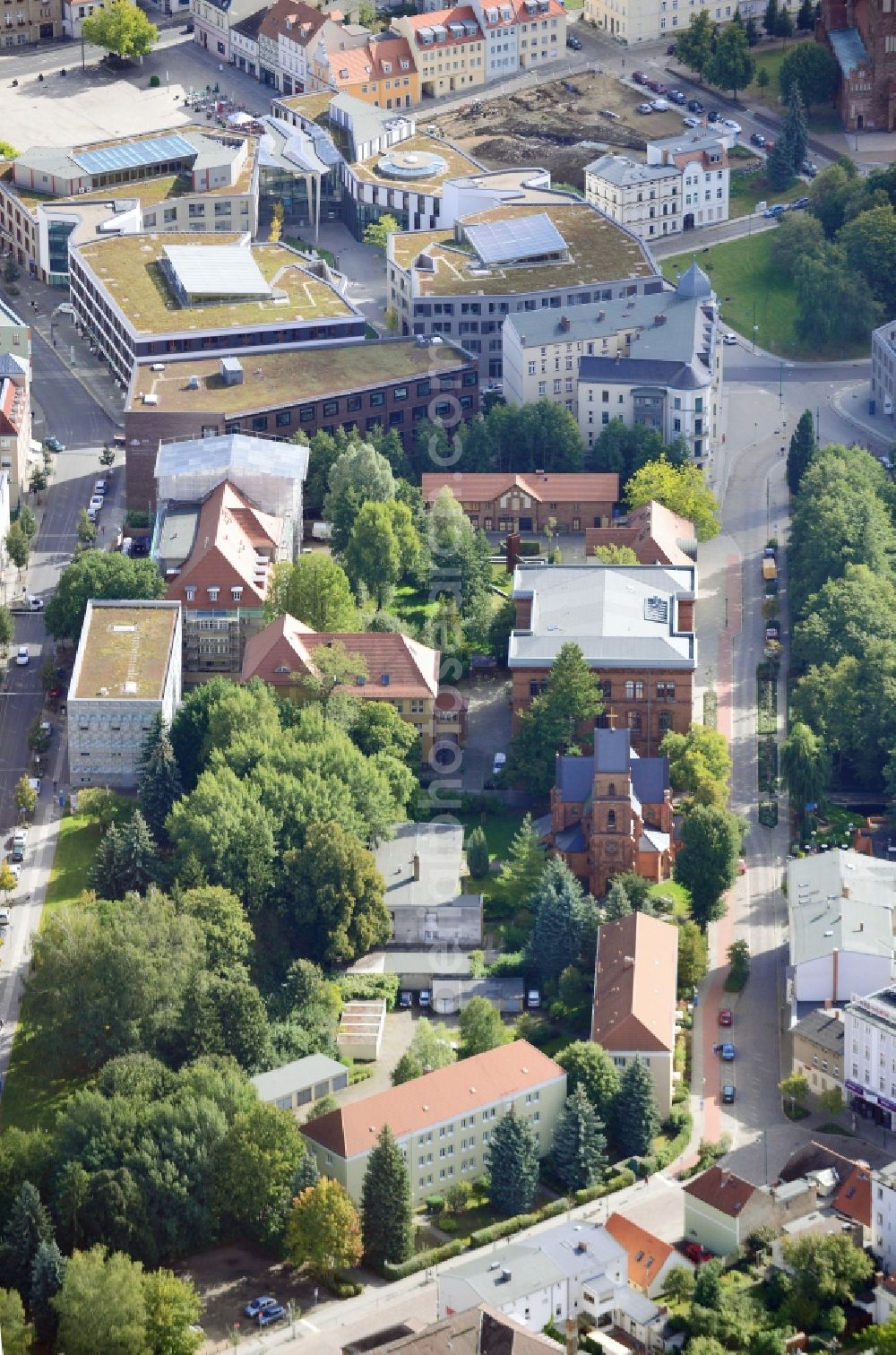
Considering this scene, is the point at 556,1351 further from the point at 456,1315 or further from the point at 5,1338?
the point at 5,1338

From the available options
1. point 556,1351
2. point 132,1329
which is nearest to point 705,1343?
point 556,1351

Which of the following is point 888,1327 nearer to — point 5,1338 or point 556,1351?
point 556,1351

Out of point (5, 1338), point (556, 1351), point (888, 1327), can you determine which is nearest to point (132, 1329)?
point (5, 1338)

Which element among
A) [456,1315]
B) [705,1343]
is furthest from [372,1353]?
[705,1343]

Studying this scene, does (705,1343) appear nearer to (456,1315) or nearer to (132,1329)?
(456,1315)

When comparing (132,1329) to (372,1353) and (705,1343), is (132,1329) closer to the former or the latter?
(372,1353)
